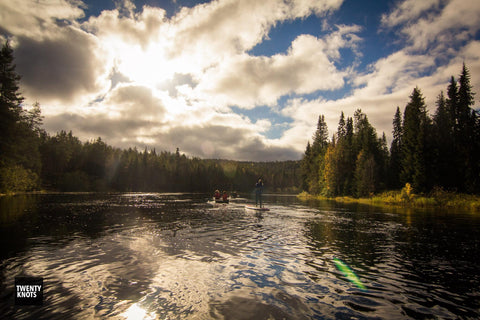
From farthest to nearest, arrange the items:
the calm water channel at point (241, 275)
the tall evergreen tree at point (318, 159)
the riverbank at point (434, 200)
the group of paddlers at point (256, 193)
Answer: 1. the tall evergreen tree at point (318, 159)
2. the riverbank at point (434, 200)
3. the group of paddlers at point (256, 193)
4. the calm water channel at point (241, 275)

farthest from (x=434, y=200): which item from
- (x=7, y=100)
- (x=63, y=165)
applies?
(x=63, y=165)

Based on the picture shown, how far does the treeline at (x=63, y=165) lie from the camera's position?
54562mm

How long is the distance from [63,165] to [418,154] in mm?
150615

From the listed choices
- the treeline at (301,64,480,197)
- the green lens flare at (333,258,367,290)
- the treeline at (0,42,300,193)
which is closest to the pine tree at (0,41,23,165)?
the treeline at (0,42,300,193)

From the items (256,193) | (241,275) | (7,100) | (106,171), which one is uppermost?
(7,100)

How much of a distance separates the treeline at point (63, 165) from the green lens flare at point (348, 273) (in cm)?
6512

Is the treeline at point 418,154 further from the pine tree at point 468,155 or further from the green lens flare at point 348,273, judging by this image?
the green lens flare at point 348,273

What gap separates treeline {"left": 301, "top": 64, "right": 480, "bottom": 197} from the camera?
51.8m

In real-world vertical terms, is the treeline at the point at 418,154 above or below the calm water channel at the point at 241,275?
above

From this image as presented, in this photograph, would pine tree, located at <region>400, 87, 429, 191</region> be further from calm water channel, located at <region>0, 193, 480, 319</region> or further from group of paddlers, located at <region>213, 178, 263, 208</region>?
calm water channel, located at <region>0, 193, 480, 319</region>

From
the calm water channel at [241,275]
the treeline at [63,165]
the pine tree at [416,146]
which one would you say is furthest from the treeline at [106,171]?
the pine tree at [416,146]

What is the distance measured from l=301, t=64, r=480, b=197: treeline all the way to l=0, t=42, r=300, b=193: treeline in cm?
8558

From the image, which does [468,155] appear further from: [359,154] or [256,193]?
[256,193]

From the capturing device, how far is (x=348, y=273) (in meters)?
11.6
